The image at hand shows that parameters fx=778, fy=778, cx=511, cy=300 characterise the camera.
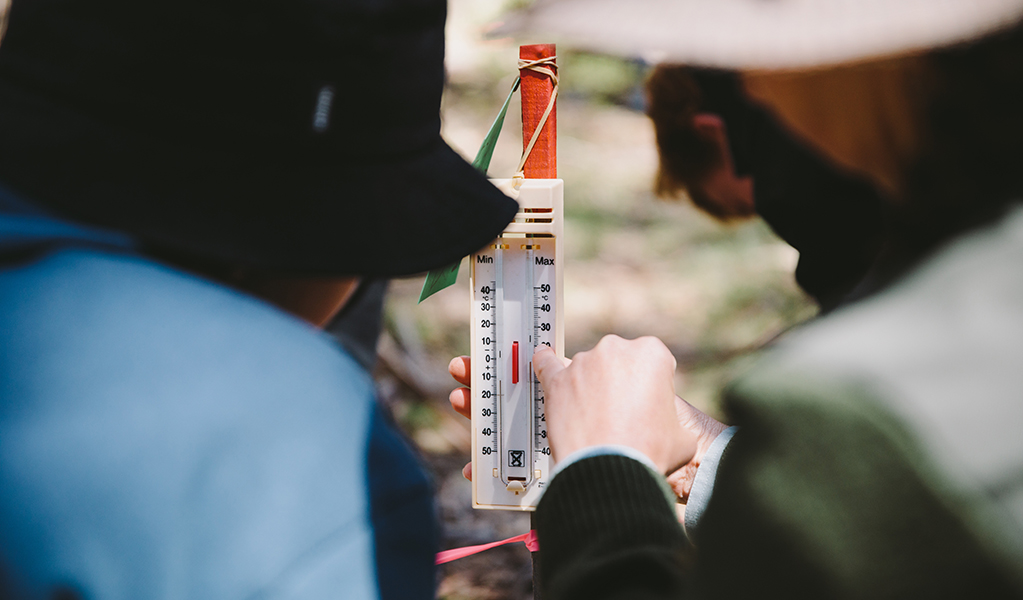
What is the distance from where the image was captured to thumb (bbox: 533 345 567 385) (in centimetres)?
105

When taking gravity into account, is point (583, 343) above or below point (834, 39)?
below

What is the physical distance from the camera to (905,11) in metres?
0.51

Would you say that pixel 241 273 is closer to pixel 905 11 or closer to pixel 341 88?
pixel 341 88

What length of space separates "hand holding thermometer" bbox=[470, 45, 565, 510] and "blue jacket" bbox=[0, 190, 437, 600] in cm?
44

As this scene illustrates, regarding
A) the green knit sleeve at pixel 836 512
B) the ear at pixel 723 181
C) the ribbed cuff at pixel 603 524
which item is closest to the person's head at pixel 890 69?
the green knit sleeve at pixel 836 512

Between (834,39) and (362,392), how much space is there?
1.57 ft

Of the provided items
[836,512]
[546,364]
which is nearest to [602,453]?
[546,364]

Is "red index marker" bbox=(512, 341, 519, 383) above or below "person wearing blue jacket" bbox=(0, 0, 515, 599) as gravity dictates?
below

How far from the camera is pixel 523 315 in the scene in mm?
1122

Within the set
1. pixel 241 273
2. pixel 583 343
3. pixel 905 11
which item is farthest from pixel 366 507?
pixel 583 343

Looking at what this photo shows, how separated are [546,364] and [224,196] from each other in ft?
1.66

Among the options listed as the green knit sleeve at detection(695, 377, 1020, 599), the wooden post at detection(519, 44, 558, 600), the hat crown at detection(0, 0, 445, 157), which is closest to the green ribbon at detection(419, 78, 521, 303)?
the wooden post at detection(519, 44, 558, 600)

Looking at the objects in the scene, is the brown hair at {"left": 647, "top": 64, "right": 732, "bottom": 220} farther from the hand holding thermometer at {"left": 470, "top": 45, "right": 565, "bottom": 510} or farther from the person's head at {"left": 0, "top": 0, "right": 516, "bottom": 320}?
the person's head at {"left": 0, "top": 0, "right": 516, "bottom": 320}

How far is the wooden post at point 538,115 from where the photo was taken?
43.5 inches
